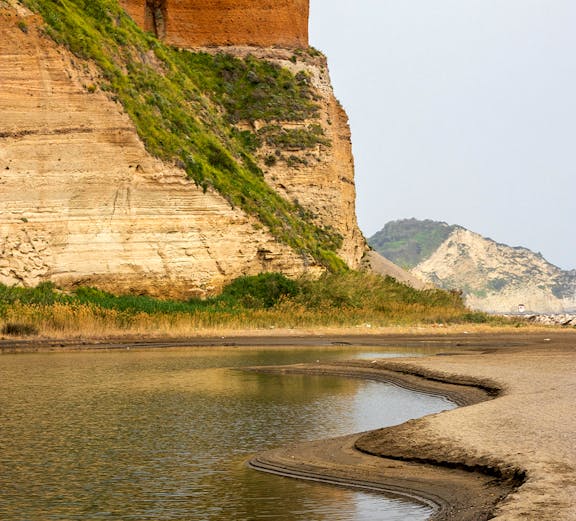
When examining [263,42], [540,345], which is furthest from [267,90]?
[540,345]

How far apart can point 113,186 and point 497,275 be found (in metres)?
147

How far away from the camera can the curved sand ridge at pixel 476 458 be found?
9.76 m

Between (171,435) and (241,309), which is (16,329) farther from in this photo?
(171,435)

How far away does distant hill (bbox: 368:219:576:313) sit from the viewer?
173m

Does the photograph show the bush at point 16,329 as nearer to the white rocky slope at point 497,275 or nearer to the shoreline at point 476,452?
the shoreline at point 476,452

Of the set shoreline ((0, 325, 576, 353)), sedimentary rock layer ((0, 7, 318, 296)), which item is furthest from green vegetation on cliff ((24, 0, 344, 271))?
shoreline ((0, 325, 576, 353))

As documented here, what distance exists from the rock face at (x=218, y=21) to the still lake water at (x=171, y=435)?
131ft

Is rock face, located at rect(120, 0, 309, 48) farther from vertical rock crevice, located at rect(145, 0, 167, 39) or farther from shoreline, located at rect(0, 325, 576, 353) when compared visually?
shoreline, located at rect(0, 325, 576, 353)

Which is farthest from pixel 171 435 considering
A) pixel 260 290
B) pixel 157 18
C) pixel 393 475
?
pixel 157 18

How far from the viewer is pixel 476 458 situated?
11.6m

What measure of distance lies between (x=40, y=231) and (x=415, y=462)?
2948 cm

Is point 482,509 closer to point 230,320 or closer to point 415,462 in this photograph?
point 415,462

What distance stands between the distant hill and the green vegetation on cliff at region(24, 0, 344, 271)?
364 ft

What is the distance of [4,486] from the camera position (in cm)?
1179
